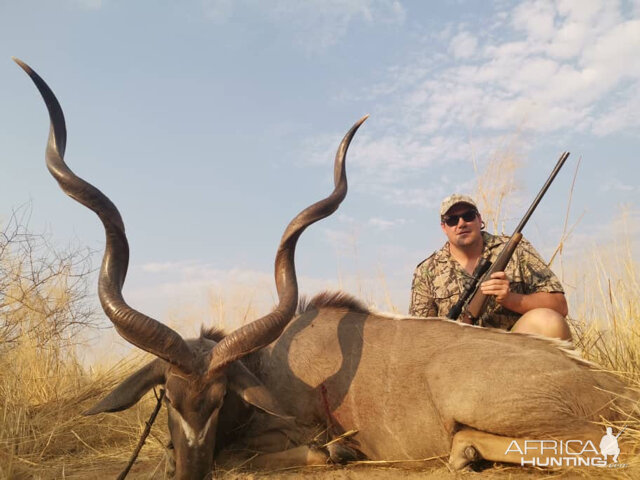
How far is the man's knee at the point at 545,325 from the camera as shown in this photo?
436 centimetres

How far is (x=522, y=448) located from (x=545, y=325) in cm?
134

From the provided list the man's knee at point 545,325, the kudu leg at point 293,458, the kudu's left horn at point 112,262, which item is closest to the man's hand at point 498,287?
the man's knee at point 545,325

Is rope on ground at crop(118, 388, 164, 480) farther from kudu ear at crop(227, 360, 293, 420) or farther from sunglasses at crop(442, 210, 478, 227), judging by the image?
sunglasses at crop(442, 210, 478, 227)

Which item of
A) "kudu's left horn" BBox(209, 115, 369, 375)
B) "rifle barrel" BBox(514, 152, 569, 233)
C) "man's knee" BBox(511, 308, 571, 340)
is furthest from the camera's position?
"rifle barrel" BBox(514, 152, 569, 233)

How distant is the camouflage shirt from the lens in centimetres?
518

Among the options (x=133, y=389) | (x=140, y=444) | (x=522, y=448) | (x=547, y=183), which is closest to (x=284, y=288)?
(x=133, y=389)

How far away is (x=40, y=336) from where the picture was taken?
5.60 metres

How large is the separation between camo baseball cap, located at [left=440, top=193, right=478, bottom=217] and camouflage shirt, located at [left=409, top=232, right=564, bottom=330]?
49 centimetres

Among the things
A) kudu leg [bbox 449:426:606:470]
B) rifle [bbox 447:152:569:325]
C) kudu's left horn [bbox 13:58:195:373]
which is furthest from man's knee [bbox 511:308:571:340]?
kudu's left horn [bbox 13:58:195:373]

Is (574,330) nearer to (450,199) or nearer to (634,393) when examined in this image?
(450,199)

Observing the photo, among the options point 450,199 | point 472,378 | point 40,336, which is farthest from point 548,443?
point 40,336

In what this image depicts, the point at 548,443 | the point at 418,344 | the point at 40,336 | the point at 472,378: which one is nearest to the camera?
the point at 548,443

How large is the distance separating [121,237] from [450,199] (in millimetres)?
3412

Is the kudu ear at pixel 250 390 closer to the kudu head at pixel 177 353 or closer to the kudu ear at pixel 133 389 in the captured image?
the kudu head at pixel 177 353
